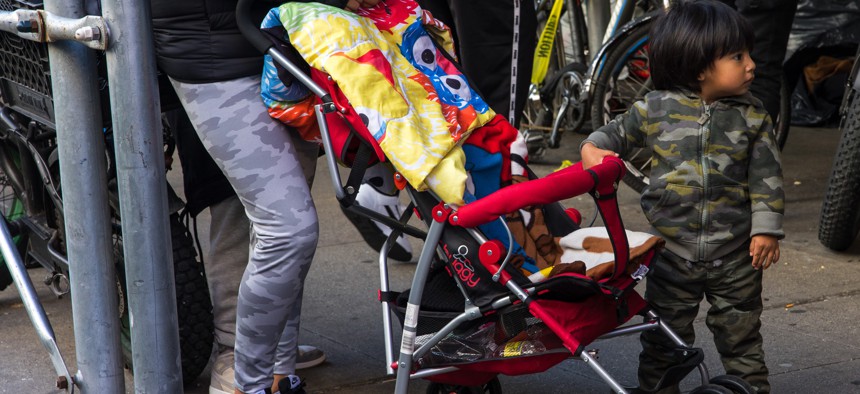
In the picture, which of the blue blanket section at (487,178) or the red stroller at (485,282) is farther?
the blue blanket section at (487,178)

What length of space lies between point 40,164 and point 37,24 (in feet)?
4.67

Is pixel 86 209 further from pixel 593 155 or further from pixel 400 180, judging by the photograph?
pixel 593 155

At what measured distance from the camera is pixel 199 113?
2.95 meters

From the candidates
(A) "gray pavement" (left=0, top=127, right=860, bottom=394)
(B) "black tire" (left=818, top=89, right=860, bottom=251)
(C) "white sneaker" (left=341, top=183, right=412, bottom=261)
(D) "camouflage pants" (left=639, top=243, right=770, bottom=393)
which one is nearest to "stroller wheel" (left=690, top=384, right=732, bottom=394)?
(D) "camouflage pants" (left=639, top=243, right=770, bottom=393)

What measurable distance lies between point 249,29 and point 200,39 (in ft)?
0.56

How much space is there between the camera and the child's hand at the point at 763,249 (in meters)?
2.92

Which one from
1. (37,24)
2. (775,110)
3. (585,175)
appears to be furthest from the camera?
(775,110)

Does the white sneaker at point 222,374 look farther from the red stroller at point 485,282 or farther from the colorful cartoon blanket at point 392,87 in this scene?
the colorful cartoon blanket at point 392,87

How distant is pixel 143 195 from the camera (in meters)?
2.42

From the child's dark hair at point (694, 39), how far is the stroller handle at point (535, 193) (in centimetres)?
51

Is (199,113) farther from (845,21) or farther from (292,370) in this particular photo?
(845,21)

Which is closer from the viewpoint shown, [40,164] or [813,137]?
[40,164]

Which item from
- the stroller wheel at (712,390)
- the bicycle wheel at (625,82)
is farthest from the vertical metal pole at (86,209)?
the bicycle wheel at (625,82)

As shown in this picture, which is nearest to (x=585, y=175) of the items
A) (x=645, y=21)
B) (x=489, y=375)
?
(x=489, y=375)
